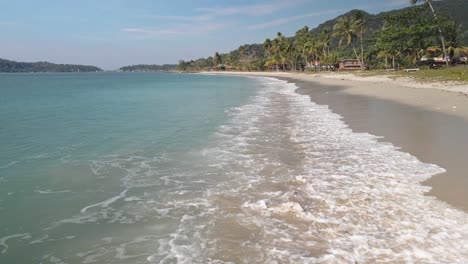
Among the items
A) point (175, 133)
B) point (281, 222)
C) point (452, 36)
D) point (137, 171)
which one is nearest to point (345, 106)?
point (175, 133)

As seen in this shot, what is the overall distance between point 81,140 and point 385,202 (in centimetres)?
1172

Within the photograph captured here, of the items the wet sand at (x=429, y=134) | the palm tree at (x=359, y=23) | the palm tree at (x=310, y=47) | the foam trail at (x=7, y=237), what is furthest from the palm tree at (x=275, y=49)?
the foam trail at (x=7, y=237)

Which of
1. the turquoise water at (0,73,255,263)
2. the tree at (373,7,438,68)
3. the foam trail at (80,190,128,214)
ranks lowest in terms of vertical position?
the foam trail at (80,190,128,214)

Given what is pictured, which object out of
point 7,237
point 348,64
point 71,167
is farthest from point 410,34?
point 7,237

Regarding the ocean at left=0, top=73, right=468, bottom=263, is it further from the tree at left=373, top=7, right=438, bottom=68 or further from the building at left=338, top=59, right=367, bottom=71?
the building at left=338, top=59, right=367, bottom=71

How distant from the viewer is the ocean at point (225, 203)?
518 cm

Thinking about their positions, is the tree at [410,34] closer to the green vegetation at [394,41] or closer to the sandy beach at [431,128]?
the green vegetation at [394,41]

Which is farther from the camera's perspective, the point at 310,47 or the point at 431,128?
the point at 310,47

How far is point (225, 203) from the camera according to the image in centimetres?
700

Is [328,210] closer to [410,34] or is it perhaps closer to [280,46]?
[410,34]

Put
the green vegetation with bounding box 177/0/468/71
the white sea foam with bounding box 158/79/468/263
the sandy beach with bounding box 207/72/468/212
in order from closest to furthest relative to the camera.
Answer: the white sea foam with bounding box 158/79/468/263, the sandy beach with bounding box 207/72/468/212, the green vegetation with bounding box 177/0/468/71

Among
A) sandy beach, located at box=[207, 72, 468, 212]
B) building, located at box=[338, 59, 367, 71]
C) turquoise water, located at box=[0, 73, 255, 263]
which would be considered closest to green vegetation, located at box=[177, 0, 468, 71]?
building, located at box=[338, 59, 367, 71]

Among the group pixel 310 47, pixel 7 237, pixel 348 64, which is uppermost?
pixel 310 47

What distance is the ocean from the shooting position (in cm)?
518
